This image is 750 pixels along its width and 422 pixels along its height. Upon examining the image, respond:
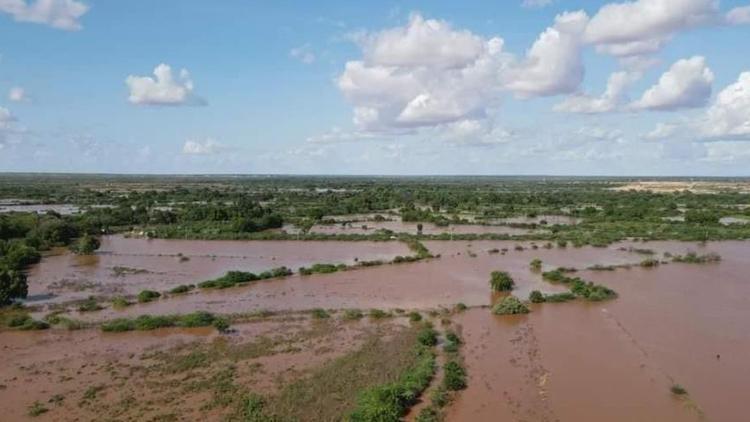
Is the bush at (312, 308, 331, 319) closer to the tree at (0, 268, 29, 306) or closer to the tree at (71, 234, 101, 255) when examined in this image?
the tree at (0, 268, 29, 306)

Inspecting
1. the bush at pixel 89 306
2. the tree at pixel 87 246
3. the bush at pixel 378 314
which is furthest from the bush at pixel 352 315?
the tree at pixel 87 246

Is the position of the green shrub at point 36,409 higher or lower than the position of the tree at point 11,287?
lower

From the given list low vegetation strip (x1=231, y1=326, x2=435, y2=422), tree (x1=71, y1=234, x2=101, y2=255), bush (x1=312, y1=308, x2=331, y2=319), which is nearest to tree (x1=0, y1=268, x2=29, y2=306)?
tree (x1=71, y1=234, x2=101, y2=255)

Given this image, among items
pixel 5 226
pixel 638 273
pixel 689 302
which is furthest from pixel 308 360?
pixel 5 226

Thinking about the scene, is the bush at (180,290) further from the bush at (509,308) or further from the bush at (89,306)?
the bush at (509,308)

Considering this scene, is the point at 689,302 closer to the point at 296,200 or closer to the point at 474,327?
the point at 474,327

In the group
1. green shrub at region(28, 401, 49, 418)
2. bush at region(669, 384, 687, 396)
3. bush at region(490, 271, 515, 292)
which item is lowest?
green shrub at region(28, 401, 49, 418)
